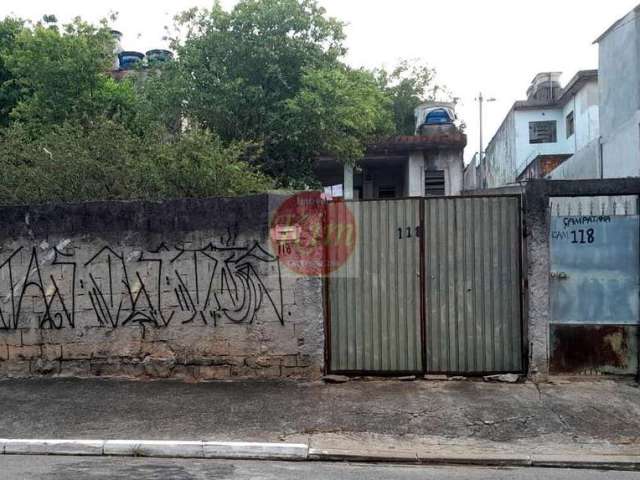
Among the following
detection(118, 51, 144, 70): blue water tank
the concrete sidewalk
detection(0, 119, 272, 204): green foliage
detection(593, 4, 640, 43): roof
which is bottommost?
the concrete sidewalk

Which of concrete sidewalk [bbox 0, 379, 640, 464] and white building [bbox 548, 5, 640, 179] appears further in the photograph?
white building [bbox 548, 5, 640, 179]

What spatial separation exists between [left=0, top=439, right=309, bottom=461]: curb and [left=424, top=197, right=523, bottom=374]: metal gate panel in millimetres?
2392

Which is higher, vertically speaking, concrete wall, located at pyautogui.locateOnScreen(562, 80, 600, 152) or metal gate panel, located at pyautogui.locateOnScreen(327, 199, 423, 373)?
concrete wall, located at pyautogui.locateOnScreen(562, 80, 600, 152)

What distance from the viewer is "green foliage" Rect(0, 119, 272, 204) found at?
8.24 metres

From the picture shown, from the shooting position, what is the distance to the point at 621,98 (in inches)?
431

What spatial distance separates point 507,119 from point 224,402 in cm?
2815

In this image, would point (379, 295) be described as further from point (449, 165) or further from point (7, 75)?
point (7, 75)

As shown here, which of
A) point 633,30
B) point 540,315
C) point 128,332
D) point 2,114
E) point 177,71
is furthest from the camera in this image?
point 2,114

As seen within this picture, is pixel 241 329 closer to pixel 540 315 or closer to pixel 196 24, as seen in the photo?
pixel 540 315

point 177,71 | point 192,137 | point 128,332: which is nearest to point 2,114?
point 177,71

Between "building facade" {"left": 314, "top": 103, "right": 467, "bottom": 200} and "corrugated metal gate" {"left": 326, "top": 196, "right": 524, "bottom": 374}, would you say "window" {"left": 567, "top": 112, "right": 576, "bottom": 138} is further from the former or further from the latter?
"corrugated metal gate" {"left": 326, "top": 196, "right": 524, "bottom": 374}

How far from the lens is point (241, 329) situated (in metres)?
6.99

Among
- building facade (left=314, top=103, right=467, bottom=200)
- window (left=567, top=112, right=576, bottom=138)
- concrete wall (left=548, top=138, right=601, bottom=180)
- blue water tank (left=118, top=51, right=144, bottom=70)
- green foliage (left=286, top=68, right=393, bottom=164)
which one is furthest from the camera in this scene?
window (left=567, top=112, right=576, bottom=138)

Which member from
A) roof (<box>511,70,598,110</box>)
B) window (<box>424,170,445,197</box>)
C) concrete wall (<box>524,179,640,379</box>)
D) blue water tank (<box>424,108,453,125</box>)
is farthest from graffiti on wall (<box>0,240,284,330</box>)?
roof (<box>511,70,598,110</box>)
